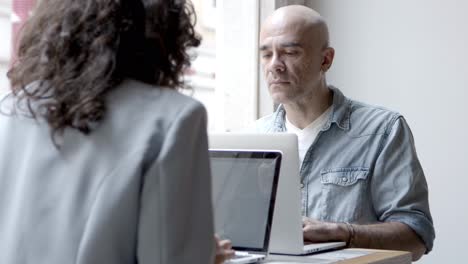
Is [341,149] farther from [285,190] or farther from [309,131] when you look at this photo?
[285,190]

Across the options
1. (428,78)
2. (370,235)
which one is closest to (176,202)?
(370,235)

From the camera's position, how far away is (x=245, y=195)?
67.3 inches

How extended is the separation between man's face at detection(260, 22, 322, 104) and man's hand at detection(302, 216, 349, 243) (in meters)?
0.56

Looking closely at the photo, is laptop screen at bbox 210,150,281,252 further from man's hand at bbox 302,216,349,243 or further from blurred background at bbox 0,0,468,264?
blurred background at bbox 0,0,468,264

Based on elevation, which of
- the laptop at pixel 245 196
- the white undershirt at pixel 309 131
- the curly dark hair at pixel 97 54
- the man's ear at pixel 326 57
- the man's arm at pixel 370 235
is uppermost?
the curly dark hair at pixel 97 54

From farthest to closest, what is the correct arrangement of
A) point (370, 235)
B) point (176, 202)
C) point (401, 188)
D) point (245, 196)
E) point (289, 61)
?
point (289, 61) < point (401, 188) < point (370, 235) < point (245, 196) < point (176, 202)

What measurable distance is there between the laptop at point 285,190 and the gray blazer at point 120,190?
2.38ft

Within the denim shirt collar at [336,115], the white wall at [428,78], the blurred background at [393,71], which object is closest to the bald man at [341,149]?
the denim shirt collar at [336,115]

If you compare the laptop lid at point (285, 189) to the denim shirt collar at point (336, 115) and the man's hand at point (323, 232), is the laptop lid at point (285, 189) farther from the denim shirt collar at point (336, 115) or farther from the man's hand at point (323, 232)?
the denim shirt collar at point (336, 115)

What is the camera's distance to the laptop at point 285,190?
1757mm

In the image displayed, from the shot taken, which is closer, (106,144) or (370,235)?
(106,144)

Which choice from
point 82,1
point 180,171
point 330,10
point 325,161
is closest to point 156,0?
point 82,1

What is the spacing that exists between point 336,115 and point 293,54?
0.77 ft

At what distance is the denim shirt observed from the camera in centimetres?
223
